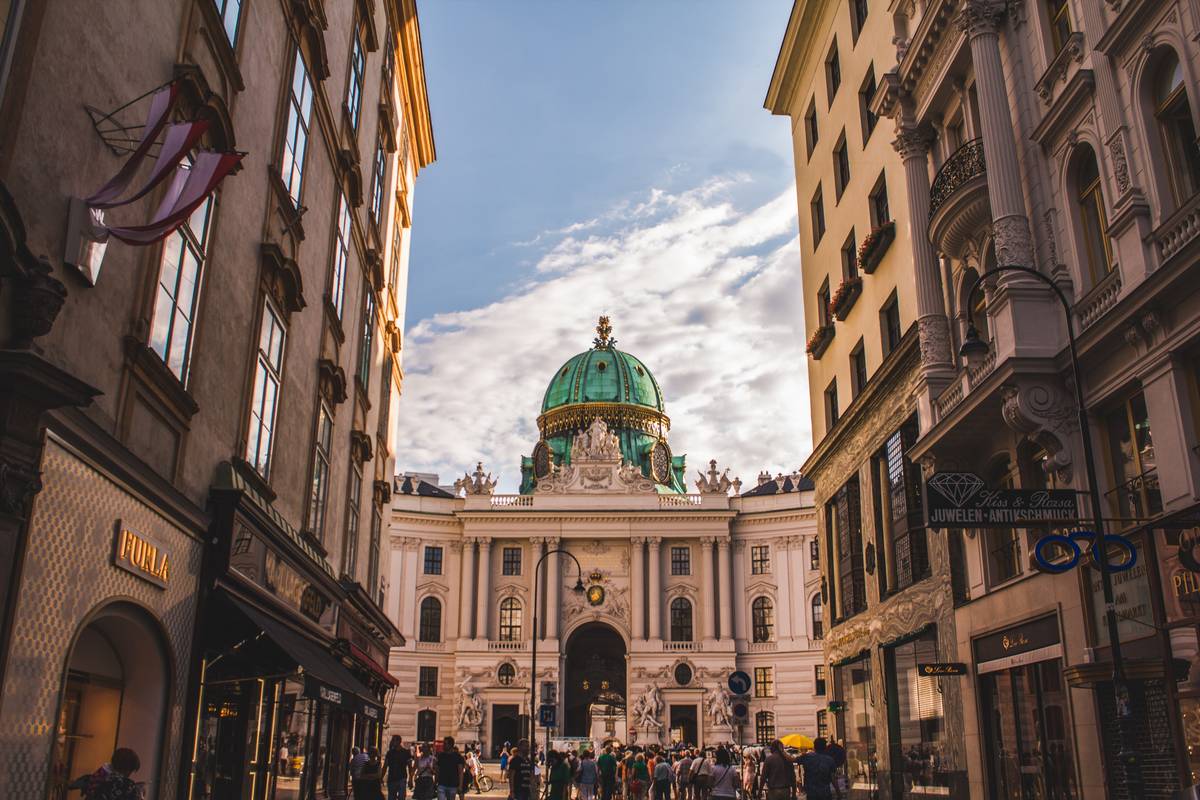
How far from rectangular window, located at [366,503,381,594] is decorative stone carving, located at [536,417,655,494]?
45255 mm

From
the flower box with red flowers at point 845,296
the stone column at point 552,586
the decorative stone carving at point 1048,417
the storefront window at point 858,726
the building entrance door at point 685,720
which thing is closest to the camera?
→ the decorative stone carving at point 1048,417

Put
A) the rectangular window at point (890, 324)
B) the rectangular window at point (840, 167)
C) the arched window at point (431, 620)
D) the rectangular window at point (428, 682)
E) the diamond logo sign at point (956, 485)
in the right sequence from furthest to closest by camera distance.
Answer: the arched window at point (431, 620)
the rectangular window at point (428, 682)
the rectangular window at point (840, 167)
the rectangular window at point (890, 324)
the diamond logo sign at point (956, 485)

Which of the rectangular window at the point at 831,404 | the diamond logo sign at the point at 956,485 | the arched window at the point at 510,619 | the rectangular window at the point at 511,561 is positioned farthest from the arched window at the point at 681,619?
the diamond logo sign at the point at 956,485

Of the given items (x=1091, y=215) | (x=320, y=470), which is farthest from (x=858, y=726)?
(x=1091, y=215)

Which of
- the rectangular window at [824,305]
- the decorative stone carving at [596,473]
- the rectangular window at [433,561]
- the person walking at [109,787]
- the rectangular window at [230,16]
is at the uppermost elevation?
the decorative stone carving at [596,473]

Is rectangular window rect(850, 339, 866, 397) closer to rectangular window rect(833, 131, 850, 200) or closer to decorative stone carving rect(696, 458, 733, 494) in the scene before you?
rectangular window rect(833, 131, 850, 200)

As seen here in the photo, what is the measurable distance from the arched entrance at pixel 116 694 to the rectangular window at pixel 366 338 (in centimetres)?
1699

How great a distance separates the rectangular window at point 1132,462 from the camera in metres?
15.5

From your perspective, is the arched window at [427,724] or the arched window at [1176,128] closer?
the arched window at [1176,128]

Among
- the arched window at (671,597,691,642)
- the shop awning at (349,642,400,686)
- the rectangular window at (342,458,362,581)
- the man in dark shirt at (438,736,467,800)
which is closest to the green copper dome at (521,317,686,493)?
the arched window at (671,597,691,642)

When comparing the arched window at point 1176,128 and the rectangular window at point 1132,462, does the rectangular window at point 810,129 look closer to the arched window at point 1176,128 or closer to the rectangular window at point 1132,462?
the arched window at point 1176,128

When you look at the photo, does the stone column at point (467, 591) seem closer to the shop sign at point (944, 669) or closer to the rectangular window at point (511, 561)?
the rectangular window at point (511, 561)

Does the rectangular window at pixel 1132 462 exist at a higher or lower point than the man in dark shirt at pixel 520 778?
higher

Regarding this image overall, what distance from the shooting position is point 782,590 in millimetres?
78875
